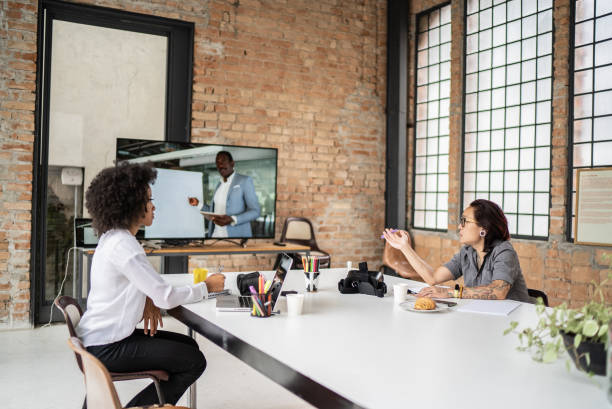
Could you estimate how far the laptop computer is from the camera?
7.03 ft

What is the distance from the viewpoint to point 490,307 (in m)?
2.27

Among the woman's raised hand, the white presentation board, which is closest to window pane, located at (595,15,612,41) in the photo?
the woman's raised hand

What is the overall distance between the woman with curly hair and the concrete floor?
1065mm

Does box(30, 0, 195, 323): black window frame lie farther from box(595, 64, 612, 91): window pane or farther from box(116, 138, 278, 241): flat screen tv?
box(595, 64, 612, 91): window pane

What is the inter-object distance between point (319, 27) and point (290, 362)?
535 centimetres

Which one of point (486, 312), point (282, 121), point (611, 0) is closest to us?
point (486, 312)

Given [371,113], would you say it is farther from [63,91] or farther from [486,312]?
[486,312]

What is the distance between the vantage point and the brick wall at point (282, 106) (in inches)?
187

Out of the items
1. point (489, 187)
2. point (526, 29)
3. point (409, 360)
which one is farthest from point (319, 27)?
point (409, 360)

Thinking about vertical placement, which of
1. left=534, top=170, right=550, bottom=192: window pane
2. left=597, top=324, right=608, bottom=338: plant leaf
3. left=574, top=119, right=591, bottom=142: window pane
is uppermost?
left=574, top=119, right=591, bottom=142: window pane

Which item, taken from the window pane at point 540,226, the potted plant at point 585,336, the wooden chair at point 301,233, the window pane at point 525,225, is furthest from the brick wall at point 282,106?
the potted plant at point 585,336

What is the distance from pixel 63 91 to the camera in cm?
512

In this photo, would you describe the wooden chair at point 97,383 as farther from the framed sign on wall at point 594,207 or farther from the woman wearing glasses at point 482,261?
the framed sign on wall at point 594,207

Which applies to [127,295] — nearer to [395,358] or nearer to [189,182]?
[395,358]
